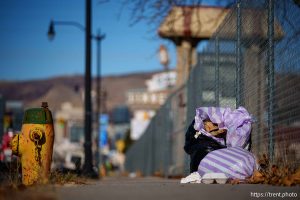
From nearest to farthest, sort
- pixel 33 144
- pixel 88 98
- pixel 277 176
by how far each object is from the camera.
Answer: pixel 277 176, pixel 33 144, pixel 88 98

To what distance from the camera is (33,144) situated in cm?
811

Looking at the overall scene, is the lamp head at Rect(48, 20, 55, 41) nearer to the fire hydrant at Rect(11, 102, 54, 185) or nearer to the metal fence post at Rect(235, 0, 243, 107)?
the metal fence post at Rect(235, 0, 243, 107)

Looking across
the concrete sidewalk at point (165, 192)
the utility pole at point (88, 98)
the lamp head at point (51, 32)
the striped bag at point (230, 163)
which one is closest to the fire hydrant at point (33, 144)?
the concrete sidewalk at point (165, 192)

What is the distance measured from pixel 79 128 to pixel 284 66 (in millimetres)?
152209

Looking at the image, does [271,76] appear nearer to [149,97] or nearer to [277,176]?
[277,176]

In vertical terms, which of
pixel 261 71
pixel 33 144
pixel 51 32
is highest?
pixel 51 32

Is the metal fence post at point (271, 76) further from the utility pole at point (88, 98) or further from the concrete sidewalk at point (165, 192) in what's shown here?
the utility pole at point (88, 98)

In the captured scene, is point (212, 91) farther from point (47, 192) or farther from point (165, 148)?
point (165, 148)

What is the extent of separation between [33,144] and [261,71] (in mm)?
3152

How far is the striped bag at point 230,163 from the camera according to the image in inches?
297

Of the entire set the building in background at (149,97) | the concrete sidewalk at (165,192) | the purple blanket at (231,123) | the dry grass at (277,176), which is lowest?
the concrete sidewalk at (165,192)

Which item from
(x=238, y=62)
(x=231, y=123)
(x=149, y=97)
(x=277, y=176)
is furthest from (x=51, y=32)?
(x=149, y=97)

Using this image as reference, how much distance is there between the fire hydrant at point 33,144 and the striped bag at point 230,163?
1814mm

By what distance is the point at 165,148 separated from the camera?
2153 centimetres
